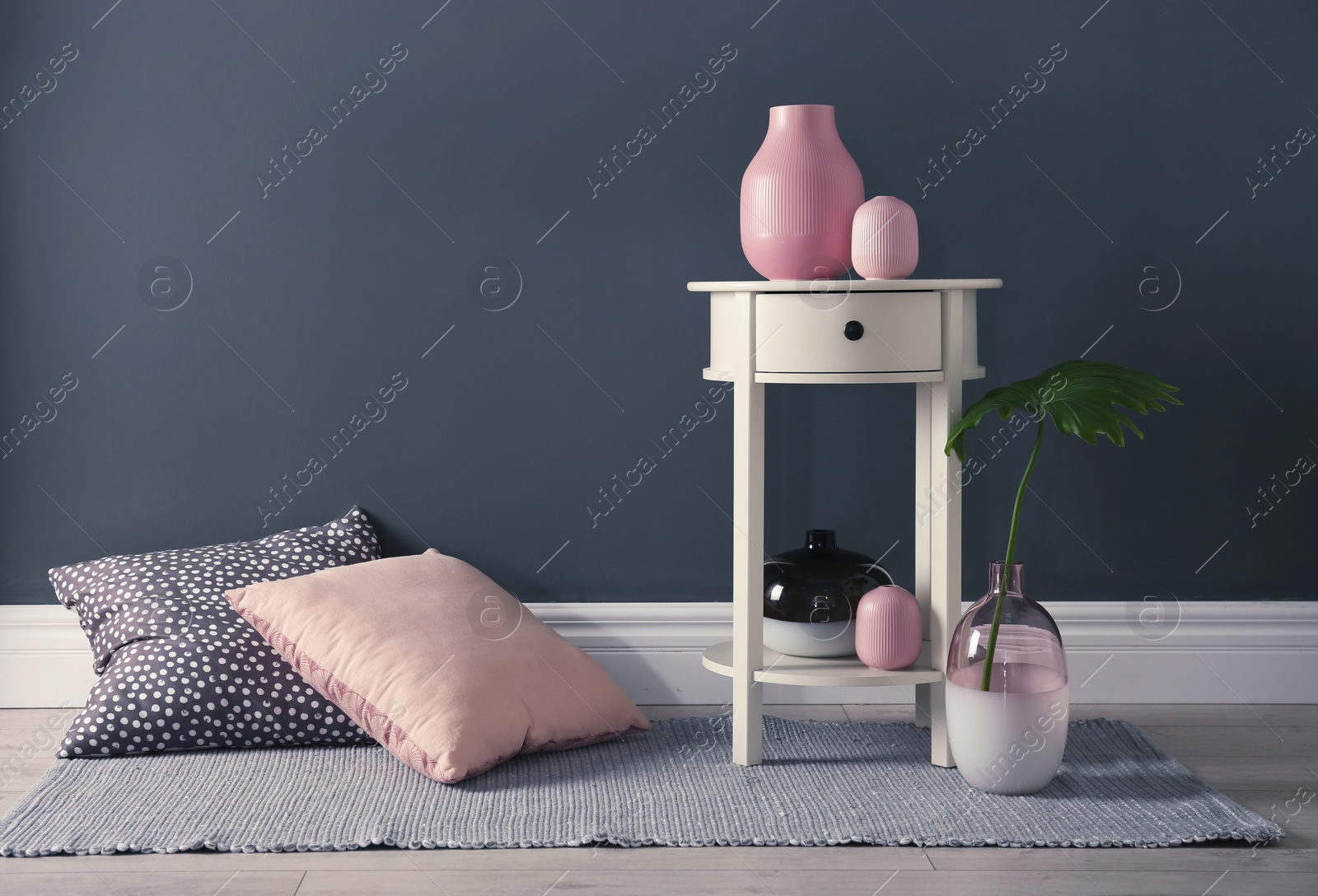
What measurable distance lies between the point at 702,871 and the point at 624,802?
0.75ft

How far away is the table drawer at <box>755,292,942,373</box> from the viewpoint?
1.62 metres

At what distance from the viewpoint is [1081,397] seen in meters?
1.54

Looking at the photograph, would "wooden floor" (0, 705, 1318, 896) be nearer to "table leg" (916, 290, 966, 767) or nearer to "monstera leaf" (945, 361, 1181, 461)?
"table leg" (916, 290, 966, 767)

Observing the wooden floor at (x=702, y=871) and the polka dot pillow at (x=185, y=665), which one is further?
the polka dot pillow at (x=185, y=665)

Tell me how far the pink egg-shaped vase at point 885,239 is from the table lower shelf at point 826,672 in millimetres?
583

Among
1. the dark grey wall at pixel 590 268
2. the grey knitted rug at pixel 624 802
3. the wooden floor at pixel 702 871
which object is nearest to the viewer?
the wooden floor at pixel 702 871

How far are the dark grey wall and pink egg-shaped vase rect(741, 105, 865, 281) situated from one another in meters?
0.33

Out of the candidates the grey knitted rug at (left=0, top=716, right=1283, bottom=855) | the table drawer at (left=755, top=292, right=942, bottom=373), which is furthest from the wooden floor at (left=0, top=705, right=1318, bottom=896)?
the table drawer at (left=755, top=292, right=942, bottom=373)

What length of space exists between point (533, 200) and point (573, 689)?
871 mm

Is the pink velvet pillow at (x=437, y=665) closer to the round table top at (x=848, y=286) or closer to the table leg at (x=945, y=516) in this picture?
the table leg at (x=945, y=516)

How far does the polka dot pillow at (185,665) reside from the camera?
175 cm

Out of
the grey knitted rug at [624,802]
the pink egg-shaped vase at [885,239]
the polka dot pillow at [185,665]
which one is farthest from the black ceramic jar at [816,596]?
the polka dot pillow at [185,665]

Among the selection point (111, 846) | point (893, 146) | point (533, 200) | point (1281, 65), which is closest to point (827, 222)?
point (893, 146)

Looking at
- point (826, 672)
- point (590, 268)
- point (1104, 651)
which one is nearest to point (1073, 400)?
point (826, 672)
